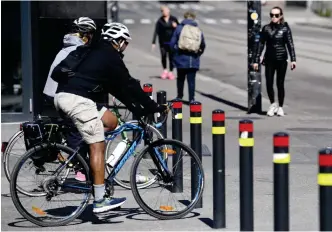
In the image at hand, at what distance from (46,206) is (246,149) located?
2.22 meters

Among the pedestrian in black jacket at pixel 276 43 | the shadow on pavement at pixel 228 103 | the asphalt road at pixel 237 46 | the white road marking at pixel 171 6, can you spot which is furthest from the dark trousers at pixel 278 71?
the white road marking at pixel 171 6

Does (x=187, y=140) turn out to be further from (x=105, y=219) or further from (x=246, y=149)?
(x=246, y=149)

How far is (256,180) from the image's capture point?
10938 millimetres

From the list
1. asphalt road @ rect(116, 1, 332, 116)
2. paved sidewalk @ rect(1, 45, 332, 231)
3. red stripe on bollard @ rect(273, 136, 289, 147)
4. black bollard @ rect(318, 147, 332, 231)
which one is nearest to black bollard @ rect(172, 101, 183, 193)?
paved sidewalk @ rect(1, 45, 332, 231)

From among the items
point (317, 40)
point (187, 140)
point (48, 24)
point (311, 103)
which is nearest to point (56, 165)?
point (187, 140)

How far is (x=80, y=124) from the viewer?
28.2 feet

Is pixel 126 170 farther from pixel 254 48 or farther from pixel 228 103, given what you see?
pixel 228 103

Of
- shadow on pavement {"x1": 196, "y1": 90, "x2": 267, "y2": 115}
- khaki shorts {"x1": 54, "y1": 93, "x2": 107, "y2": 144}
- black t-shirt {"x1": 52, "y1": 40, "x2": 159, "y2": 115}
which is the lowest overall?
shadow on pavement {"x1": 196, "y1": 90, "x2": 267, "y2": 115}

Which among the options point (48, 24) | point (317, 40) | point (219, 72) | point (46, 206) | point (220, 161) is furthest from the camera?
point (317, 40)

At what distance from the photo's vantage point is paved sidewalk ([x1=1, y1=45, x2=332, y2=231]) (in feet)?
28.6

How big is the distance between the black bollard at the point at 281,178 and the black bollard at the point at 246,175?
83 cm

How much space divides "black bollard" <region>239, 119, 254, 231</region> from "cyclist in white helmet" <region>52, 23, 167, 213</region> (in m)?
1.41

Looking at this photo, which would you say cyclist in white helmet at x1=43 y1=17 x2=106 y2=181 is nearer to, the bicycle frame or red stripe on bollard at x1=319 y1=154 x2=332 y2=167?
the bicycle frame

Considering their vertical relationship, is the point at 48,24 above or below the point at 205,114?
above
